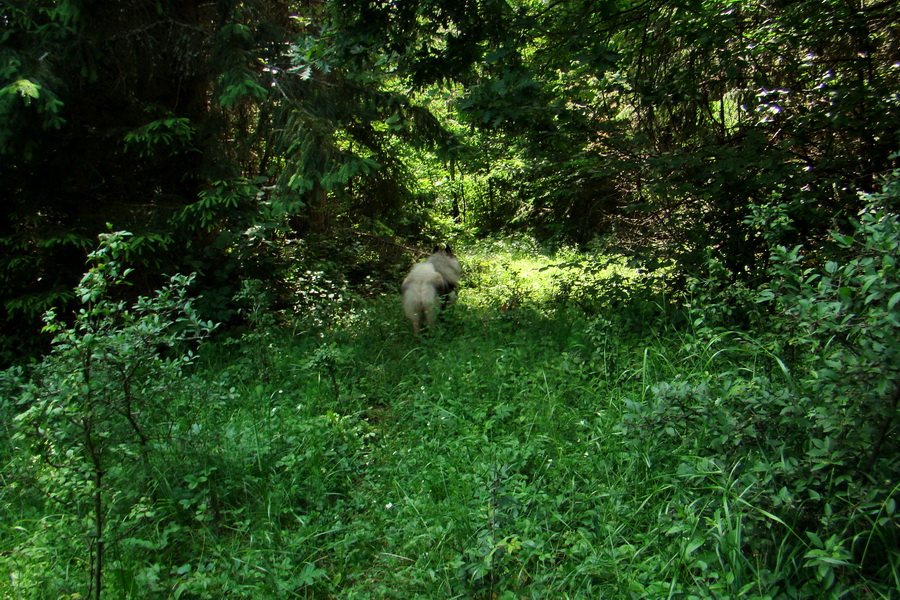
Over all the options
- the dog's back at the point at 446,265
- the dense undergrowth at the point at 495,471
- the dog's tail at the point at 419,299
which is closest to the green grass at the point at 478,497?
the dense undergrowth at the point at 495,471

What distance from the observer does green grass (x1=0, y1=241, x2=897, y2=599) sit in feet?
7.95

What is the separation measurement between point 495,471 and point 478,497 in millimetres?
473

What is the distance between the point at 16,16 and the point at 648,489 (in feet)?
22.7

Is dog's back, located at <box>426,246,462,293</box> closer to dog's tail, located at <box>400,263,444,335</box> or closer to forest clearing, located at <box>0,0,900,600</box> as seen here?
forest clearing, located at <box>0,0,900,600</box>

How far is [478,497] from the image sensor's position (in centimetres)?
313

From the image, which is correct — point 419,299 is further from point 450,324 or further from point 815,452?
point 815,452

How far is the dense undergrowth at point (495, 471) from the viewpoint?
87.5 inches

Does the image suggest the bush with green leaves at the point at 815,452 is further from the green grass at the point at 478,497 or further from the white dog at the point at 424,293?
the white dog at the point at 424,293

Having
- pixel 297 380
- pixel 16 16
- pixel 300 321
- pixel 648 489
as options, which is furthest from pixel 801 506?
pixel 16 16

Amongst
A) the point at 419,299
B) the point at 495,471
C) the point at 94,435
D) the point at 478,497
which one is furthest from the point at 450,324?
the point at 94,435

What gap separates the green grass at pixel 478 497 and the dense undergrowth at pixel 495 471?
0.02 metres

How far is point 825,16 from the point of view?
15.3ft

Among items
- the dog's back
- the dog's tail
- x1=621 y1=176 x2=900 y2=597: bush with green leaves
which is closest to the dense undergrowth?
x1=621 y1=176 x2=900 y2=597: bush with green leaves

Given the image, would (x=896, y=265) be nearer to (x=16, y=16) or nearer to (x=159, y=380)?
(x=159, y=380)
